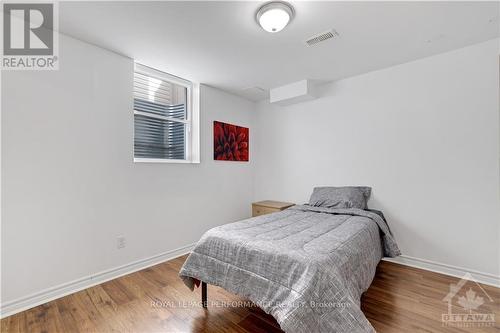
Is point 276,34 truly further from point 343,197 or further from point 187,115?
point 343,197

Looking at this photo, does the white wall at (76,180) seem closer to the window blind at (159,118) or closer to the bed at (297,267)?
the window blind at (159,118)

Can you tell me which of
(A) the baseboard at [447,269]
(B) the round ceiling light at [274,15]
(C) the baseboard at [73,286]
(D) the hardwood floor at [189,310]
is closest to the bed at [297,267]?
(D) the hardwood floor at [189,310]

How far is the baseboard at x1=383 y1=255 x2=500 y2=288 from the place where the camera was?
222cm

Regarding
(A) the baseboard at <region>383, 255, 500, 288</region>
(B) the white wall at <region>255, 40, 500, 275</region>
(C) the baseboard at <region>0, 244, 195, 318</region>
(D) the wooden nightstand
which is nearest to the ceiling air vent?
(B) the white wall at <region>255, 40, 500, 275</region>

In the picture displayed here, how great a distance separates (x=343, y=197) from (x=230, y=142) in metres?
1.99

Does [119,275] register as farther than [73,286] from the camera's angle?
Yes

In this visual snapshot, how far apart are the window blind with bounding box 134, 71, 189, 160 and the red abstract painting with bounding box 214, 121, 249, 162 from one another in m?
0.52

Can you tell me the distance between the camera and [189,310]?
183 centimetres

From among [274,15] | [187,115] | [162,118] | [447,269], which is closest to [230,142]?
[187,115]

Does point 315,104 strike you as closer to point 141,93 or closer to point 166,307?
point 141,93

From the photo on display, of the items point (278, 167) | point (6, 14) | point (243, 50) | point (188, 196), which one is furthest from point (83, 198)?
point (278, 167)

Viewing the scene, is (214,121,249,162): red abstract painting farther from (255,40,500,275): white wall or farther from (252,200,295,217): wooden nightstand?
(255,40,500,275): white wall

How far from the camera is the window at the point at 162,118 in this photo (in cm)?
283

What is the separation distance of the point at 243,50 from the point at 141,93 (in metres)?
1.43
